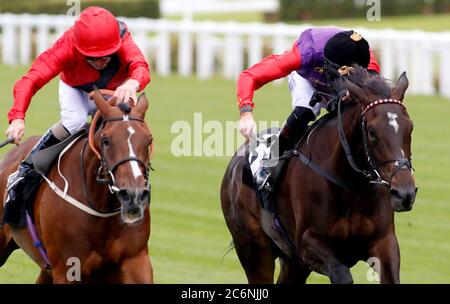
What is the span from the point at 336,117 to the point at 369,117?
595 mm

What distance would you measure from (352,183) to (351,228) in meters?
0.27

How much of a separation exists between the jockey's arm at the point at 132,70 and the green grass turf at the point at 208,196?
2.89 metres

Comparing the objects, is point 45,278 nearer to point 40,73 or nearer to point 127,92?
point 40,73

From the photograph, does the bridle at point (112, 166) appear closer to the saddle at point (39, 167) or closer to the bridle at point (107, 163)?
the bridle at point (107, 163)

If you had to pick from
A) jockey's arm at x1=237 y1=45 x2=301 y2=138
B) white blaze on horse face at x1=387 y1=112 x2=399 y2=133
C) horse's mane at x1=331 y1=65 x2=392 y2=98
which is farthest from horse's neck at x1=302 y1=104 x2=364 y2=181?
jockey's arm at x1=237 y1=45 x2=301 y2=138

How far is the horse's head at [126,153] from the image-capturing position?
20.6ft

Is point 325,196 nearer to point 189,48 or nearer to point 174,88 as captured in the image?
point 174,88

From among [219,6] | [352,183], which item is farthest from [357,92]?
[219,6]

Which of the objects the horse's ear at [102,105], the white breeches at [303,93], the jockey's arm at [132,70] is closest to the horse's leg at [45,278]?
the jockey's arm at [132,70]

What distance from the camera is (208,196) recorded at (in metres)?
13.5

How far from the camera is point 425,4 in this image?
36.0 metres
